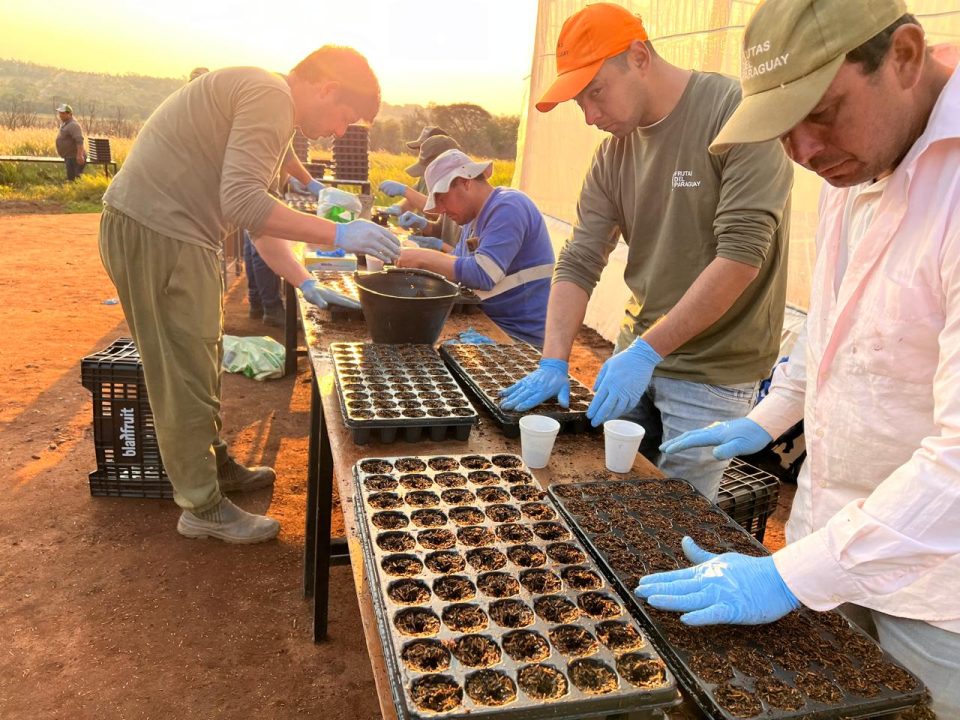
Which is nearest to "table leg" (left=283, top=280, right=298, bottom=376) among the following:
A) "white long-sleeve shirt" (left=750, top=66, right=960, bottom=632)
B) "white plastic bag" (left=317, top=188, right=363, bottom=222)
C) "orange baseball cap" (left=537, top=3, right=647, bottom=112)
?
"white plastic bag" (left=317, top=188, right=363, bottom=222)

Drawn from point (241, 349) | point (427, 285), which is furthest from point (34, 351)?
point (427, 285)

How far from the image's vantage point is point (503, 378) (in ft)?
7.39

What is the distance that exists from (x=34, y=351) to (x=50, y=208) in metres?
8.93

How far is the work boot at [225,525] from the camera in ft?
10.8

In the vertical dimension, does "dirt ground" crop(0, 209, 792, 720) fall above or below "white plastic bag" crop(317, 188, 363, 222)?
below

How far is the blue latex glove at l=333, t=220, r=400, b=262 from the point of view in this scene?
284 centimetres

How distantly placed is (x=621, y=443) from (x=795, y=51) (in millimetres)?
1007

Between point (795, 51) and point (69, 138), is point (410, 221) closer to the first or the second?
point (795, 51)

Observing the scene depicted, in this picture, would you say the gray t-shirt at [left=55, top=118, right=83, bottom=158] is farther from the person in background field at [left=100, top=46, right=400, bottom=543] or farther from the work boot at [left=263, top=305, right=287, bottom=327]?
the person in background field at [left=100, top=46, right=400, bottom=543]

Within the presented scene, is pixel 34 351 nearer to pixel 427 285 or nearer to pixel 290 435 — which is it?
pixel 290 435

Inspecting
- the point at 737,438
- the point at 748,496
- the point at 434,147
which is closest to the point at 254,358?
the point at 434,147

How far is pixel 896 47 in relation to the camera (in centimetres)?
106

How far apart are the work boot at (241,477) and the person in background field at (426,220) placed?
246 cm

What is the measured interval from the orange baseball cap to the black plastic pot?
0.87 m
